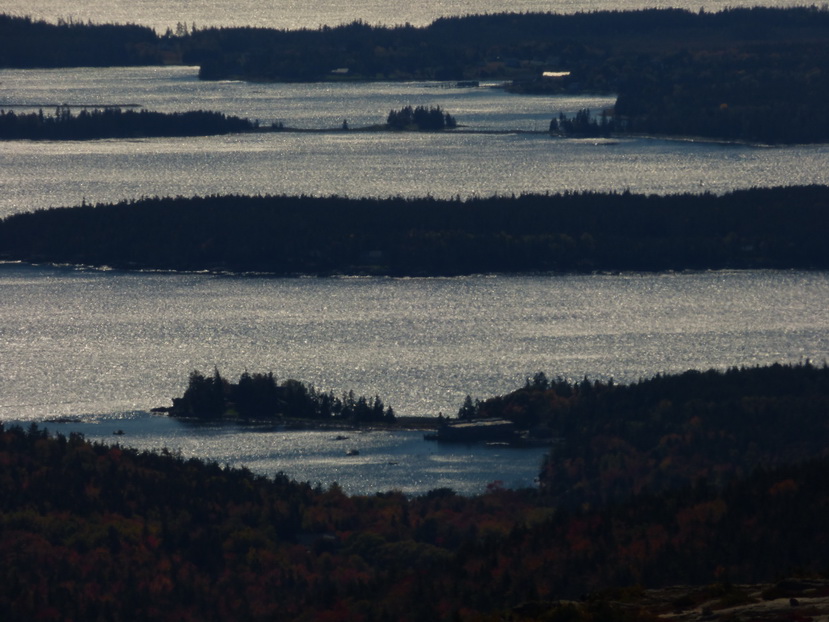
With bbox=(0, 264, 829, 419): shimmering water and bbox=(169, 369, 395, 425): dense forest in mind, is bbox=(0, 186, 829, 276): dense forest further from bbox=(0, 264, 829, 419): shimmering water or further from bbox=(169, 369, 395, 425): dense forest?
bbox=(169, 369, 395, 425): dense forest

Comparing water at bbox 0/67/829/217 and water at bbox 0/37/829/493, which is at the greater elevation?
water at bbox 0/67/829/217

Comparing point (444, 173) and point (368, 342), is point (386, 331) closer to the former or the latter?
point (368, 342)

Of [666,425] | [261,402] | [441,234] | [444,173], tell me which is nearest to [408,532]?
[666,425]

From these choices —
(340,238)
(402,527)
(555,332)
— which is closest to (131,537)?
(402,527)

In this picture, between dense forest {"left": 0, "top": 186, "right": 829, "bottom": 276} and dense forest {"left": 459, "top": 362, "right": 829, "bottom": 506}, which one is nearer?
dense forest {"left": 459, "top": 362, "right": 829, "bottom": 506}

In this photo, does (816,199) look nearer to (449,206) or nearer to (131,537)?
(449,206)

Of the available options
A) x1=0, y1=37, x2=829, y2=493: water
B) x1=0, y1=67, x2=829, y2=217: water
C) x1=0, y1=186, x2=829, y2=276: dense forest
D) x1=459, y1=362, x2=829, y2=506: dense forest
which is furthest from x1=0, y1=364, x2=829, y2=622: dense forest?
x1=0, y1=67, x2=829, y2=217: water
